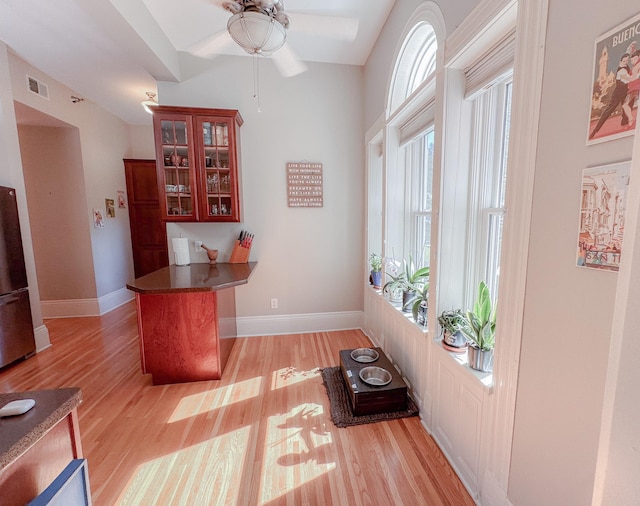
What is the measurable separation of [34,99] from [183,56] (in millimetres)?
1722

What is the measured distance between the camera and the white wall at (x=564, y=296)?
2.56 ft

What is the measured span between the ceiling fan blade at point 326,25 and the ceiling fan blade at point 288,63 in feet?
1.30

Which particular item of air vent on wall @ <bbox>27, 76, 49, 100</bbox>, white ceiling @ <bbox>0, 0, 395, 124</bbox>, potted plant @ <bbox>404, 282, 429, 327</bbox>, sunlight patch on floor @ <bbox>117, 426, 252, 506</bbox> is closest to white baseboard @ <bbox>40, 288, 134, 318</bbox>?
air vent on wall @ <bbox>27, 76, 49, 100</bbox>

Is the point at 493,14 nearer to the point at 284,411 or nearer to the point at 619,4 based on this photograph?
the point at 619,4

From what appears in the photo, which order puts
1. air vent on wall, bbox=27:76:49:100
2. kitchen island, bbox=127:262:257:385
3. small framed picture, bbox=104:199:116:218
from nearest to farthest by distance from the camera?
kitchen island, bbox=127:262:257:385
air vent on wall, bbox=27:76:49:100
small framed picture, bbox=104:199:116:218

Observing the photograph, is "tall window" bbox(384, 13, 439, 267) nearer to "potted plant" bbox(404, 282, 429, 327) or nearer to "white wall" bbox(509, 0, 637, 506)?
→ "potted plant" bbox(404, 282, 429, 327)

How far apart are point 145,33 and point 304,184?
1.78 m

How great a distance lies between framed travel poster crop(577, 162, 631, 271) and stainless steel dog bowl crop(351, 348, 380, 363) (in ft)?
5.49

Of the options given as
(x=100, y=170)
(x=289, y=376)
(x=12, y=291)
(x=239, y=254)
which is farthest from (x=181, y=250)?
(x=100, y=170)

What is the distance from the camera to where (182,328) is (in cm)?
221

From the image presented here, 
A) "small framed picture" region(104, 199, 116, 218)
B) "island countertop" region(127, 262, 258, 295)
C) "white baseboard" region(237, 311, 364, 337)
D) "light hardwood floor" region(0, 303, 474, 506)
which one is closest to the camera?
"light hardwood floor" region(0, 303, 474, 506)

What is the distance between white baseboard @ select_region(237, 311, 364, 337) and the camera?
3221 millimetres

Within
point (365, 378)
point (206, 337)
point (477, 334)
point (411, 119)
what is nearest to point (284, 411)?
point (365, 378)

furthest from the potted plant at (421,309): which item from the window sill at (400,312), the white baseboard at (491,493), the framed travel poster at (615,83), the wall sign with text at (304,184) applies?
the wall sign with text at (304,184)
